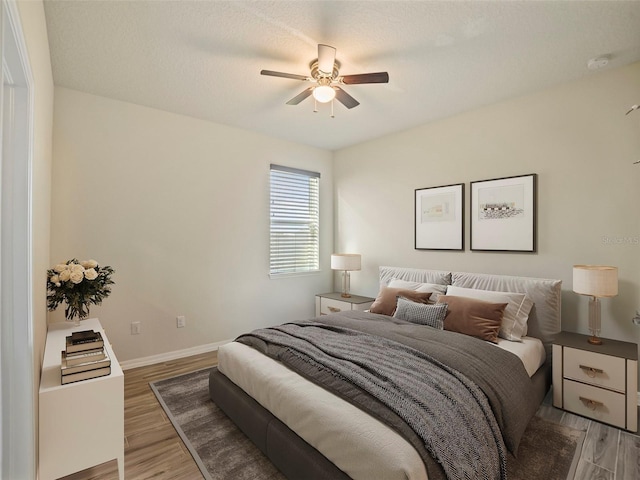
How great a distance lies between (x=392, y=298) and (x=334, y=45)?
2.37 m

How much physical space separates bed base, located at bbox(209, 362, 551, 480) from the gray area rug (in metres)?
0.06

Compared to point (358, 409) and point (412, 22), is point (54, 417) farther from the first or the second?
point (412, 22)

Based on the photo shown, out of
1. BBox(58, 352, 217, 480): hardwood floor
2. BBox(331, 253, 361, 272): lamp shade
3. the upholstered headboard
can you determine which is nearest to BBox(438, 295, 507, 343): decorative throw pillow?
the upholstered headboard

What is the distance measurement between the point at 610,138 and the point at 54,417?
4290 mm

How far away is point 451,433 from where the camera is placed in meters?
1.56

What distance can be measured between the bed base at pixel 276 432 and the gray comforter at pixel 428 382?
31 centimetres

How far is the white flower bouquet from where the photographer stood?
2.46 meters

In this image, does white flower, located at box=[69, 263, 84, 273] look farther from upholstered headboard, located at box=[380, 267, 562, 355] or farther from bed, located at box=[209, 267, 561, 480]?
upholstered headboard, located at box=[380, 267, 562, 355]

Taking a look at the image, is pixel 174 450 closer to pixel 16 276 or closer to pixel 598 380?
pixel 16 276

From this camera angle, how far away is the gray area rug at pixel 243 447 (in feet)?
6.32

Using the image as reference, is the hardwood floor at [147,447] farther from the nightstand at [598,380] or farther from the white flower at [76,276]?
the nightstand at [598,380]

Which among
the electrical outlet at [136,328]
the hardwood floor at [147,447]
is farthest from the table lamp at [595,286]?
the electrical outlet at [136,328]

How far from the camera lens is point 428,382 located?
185 centimetres

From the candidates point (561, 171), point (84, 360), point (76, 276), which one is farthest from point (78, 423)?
point (561, 171)
